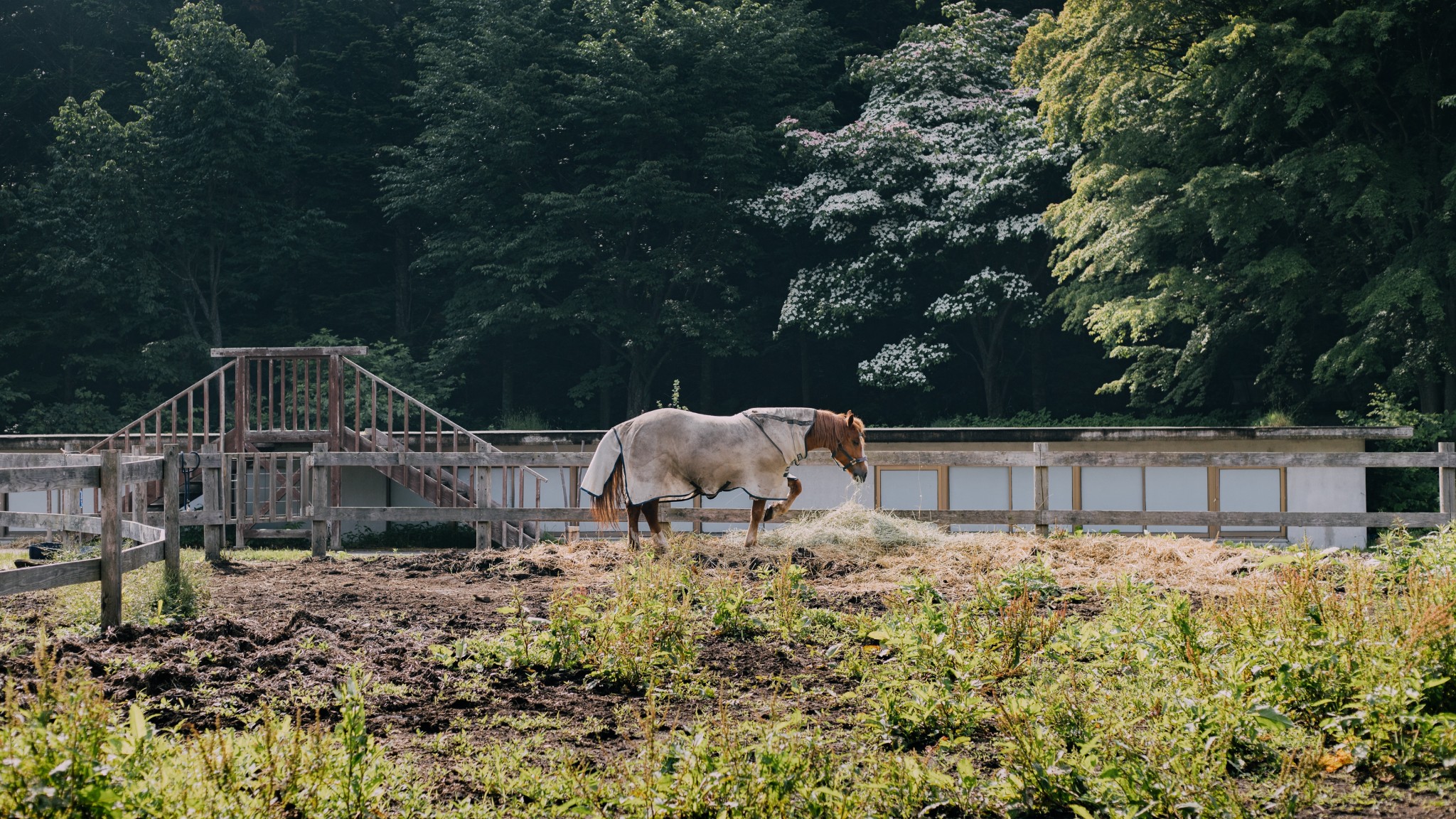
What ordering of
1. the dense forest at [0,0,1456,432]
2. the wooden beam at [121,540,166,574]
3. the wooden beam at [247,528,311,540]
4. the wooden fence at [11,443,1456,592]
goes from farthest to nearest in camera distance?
the dense forest at [0,0,1456,432]
the wooden beam at [247,528,311,540]
the wooden fence at [11,443,1456,592]
the wooden beam at [121,540,166,574]

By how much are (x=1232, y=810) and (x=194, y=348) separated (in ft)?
97.7

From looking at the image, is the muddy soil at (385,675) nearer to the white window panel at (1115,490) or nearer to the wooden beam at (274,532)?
the wooden beam at (274,532)

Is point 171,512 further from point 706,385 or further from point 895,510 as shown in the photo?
point 706,385

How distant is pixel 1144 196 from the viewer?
2028 cm

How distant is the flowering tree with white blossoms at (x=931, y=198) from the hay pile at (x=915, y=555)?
1599 centimetres

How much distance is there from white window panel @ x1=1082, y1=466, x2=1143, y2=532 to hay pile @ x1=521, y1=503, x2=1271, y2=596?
6.39 metres

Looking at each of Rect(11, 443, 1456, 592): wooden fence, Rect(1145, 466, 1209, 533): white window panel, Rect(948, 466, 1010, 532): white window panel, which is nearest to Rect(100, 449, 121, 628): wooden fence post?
Rect(11, 443, 1456, 592): wooden fence

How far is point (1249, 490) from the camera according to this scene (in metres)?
16.7

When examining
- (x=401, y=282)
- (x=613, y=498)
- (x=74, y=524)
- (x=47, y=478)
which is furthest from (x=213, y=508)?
(x=401, y=282)

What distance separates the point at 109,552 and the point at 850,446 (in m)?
5.74

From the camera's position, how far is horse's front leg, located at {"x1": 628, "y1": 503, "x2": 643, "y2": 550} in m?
9.91

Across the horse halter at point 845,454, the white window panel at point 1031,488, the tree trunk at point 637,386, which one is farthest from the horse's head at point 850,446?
the tree trunk at point 637,386

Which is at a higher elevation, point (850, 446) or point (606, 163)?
point (606, 163)

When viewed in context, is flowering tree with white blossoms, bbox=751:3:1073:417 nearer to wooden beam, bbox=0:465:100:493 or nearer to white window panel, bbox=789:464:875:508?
white window panel, bbox=789:464:875:508
